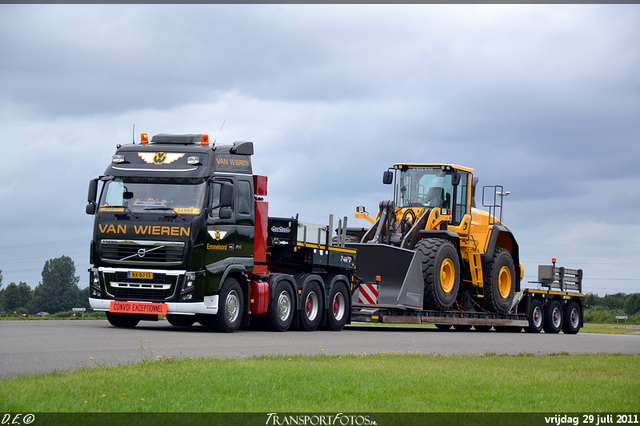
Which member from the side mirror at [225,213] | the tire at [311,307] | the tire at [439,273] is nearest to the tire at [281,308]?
the tire at [311,307]

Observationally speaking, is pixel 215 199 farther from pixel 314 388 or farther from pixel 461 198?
pixel 461 198

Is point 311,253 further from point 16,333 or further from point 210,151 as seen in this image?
point 16,333

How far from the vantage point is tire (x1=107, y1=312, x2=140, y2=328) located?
17.3m

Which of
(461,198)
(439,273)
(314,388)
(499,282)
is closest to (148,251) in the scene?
(314,388)

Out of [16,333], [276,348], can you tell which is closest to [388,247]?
[276,348]

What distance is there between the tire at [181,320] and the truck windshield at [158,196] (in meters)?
A: 2.83

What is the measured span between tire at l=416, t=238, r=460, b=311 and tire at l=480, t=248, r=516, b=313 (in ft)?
6.71

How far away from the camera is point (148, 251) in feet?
52.3

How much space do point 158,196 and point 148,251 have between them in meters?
1.12

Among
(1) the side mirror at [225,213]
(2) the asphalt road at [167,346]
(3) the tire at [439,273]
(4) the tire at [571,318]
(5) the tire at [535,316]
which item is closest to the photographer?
(2) the asphalt road at [167,346]

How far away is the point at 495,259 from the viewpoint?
25.4 meters

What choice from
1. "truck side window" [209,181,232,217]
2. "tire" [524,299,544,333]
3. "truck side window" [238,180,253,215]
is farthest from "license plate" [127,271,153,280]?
"tire" [524,299,544,333]

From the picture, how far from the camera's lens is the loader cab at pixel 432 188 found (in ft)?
80.0

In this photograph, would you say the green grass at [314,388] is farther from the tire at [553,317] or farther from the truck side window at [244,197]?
the tire at [553,317]
